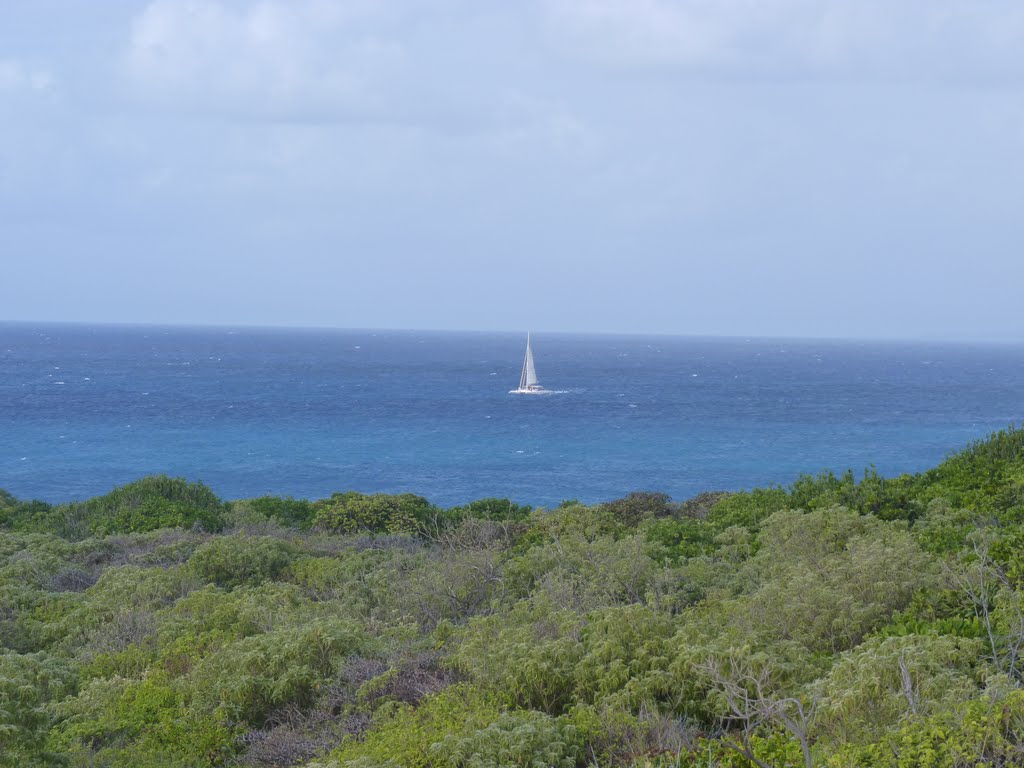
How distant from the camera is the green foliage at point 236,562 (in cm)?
1461

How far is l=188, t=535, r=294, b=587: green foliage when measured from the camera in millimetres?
14609

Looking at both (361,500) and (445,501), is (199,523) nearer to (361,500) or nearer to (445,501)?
(361,500)

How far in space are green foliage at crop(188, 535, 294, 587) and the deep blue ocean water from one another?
94.8 feet

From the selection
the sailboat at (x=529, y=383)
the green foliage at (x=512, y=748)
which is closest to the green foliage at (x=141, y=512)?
the green foliage at (x=512, y=748)

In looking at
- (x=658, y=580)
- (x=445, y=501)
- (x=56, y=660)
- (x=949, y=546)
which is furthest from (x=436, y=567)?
(x=445, y=501)

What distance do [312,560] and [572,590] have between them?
5.62 metres

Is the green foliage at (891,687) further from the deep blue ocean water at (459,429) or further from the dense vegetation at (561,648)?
the deep blue ocean water at (459,429)

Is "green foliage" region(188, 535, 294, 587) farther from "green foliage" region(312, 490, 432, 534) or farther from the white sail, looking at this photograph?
the white sail

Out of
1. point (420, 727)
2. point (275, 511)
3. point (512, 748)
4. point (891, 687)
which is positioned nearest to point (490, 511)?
point (275, 511)

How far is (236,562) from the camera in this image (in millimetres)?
14859

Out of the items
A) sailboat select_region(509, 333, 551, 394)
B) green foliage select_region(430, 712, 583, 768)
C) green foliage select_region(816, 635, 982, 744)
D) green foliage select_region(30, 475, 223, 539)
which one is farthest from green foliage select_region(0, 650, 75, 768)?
sailboat select_region(509, 333, 551, 394)

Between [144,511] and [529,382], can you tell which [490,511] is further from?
[529,382]

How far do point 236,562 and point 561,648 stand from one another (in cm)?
844

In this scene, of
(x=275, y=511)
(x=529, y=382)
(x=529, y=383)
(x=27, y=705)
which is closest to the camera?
(x=27, y=705)
